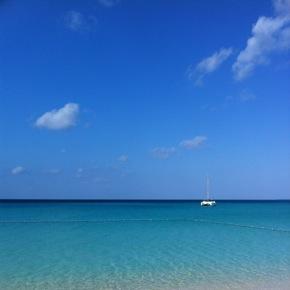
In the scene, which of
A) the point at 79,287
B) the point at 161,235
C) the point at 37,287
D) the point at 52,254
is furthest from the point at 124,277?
the point at 161,235

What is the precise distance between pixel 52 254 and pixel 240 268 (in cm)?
583

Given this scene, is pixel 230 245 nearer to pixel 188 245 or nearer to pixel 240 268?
pixel 188 245

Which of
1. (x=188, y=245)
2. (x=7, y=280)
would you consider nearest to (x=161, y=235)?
(x=188, y=245)

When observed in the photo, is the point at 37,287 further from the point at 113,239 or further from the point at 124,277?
the point at 113,239

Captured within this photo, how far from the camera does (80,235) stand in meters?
19.5

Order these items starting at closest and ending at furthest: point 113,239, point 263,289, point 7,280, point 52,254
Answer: point 263,289, point 7,280, point 52,254, point 113,239

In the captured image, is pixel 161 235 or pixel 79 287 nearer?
pixel 79 287

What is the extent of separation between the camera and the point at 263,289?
28.6ft

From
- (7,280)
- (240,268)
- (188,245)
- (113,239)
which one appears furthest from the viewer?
(113,239)

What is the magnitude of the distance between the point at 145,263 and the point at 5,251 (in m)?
5.10

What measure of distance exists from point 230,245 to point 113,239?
4862 millimetres

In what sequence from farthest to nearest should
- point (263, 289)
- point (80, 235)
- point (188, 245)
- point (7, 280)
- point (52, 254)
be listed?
point (80, 235), point (188, 245), point (52, 254), point (7, 280), point (263, 289)

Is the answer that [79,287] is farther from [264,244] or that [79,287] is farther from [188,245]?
[264,244]

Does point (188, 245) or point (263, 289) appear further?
point (188, 245)
